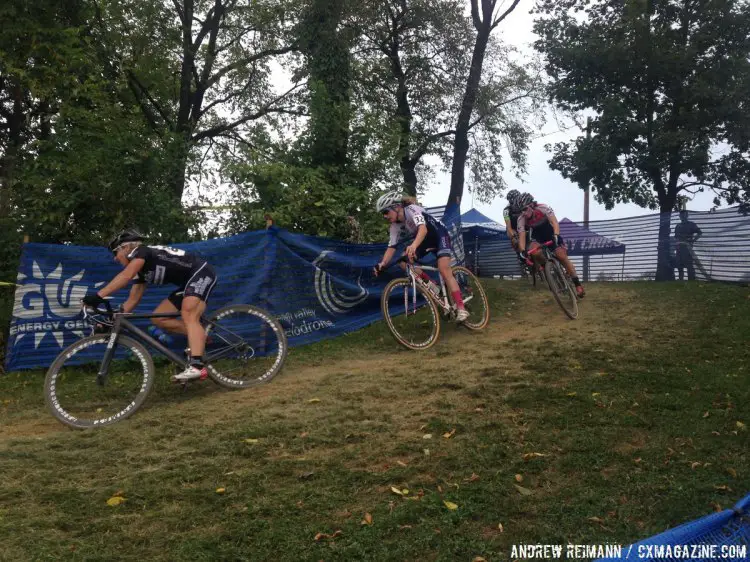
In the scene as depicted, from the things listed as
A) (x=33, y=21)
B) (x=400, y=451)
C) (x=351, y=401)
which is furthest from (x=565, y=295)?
(x=33, y=21)

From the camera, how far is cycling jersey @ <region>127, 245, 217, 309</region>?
581cm

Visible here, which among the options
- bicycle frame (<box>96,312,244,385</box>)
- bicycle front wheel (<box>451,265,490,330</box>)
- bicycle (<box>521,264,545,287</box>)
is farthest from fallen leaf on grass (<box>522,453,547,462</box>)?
bicycle (<box>521,264,545,287</box>)

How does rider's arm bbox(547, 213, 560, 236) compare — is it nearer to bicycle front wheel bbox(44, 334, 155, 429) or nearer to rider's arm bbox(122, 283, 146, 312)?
rider's arm bbox(122, 283, 146, 312)

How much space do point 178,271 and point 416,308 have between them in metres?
3.37

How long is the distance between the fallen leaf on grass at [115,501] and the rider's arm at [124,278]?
2.37 m

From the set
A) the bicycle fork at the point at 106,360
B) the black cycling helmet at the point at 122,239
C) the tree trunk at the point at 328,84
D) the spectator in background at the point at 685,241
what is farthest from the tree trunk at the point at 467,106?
Answer: the bicycle fork at the point at 106,360

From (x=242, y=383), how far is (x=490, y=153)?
20.9m

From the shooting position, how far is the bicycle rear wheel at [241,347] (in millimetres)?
6160

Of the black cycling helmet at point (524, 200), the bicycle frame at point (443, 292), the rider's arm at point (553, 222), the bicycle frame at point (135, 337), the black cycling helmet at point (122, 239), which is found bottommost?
the bicycle frame at point (135, 337)

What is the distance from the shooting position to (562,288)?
899 centimetres

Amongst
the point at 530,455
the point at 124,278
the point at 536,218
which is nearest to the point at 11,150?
the point at 124,278

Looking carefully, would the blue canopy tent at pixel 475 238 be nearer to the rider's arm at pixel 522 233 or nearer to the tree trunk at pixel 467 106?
the tree trunk at pixel 467 106

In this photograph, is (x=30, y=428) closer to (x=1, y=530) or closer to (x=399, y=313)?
(x=1, y=530)

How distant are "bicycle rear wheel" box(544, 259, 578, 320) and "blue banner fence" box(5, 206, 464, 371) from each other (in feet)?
8.32
